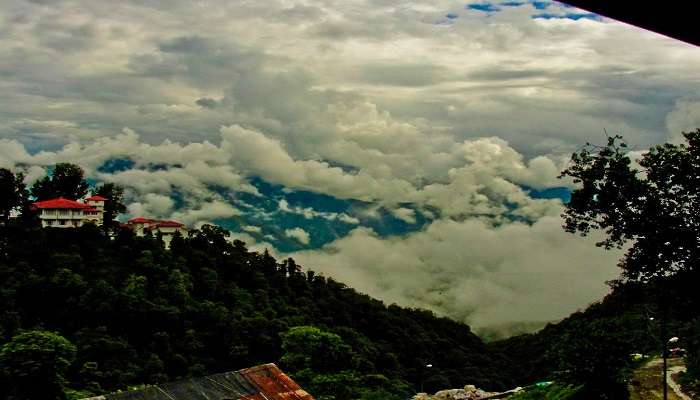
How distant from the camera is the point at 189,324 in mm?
43125

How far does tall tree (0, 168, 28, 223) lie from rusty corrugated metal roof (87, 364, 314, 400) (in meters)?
42.6

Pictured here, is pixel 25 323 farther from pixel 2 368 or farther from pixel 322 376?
pixel 322 376

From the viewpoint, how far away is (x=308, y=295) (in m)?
58.0

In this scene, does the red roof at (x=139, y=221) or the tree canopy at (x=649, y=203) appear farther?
the red roof at (x=139, y=221)

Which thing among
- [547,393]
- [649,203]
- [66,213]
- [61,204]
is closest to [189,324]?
[66,213]

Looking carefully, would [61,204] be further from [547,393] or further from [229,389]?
[229,389]

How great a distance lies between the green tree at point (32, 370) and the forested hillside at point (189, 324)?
5 centimetres

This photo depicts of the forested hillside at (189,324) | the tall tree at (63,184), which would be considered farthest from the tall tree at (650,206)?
the tall tree at (63,184)

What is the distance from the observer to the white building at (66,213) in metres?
52.7

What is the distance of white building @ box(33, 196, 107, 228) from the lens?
52719 millimetres

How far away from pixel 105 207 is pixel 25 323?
21.2 m

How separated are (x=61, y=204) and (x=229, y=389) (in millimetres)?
45284

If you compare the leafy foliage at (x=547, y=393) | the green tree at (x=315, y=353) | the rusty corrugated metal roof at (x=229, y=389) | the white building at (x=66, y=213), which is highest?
the white building at (x=66, y=213)

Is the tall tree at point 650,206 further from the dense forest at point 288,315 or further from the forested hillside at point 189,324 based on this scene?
the forested hillside at point 189,324
